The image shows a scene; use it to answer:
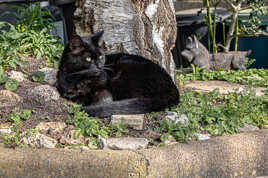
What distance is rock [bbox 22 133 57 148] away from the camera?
1795mm

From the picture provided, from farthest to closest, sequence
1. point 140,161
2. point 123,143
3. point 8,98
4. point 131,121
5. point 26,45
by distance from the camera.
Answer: point 26,45 < point 8,98 < point 131,121 < point 123,143 < point 140,161

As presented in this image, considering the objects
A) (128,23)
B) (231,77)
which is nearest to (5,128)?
(128,23)

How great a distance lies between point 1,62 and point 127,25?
4.38 ft

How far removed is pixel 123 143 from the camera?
180 centimetres

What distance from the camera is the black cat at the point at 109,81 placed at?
235cm

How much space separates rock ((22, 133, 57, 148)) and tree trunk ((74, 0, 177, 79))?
4.46 ft

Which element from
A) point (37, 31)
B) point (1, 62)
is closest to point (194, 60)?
point (37, 31)

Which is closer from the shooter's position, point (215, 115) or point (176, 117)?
point (176, 117)

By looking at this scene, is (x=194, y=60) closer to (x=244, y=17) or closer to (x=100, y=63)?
(x=244, y=17)

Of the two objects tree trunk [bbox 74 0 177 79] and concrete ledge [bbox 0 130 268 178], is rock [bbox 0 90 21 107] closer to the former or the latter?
concrete ledge [bbox 0 130 268 178]

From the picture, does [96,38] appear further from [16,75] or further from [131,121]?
[16,75]

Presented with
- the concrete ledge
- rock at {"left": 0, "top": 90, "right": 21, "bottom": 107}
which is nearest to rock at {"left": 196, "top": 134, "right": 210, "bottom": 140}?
the concrete ledge

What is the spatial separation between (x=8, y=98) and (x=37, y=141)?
81 cm

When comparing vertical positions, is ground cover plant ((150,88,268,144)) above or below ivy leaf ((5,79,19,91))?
below
